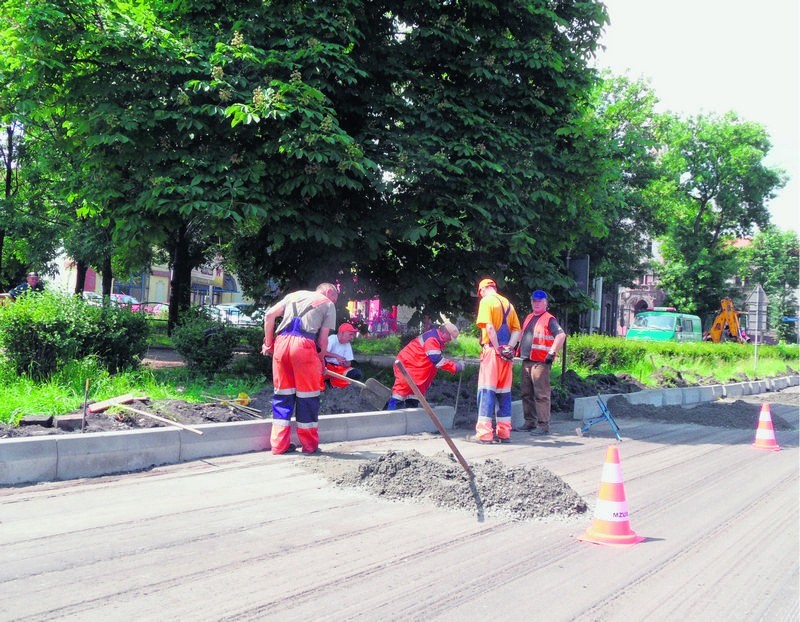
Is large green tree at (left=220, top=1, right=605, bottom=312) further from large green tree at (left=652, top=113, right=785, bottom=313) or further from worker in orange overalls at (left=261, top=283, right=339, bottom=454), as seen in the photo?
large green tree at (left=652, top=113, right=785, bottom=313)

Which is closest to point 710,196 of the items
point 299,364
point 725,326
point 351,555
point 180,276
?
point 725,326

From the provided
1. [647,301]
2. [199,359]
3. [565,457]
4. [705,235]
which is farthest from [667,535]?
[647,301]

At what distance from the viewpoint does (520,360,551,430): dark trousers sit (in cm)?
1070

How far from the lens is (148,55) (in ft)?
32.2

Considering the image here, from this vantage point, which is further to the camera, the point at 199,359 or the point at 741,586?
the point at 199,359

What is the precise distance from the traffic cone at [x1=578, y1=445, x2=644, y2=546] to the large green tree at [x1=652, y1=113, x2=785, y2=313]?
49869 mm

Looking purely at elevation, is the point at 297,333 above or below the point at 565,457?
above

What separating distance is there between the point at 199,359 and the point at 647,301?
70.3 meters

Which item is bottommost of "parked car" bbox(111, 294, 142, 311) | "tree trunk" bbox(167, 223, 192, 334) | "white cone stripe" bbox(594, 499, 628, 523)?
"white cone stripe" bbox(594, 499, 628, 523)

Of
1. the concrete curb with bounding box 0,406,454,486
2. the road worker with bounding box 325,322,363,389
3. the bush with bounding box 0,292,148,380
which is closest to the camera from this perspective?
the concrete curb with bounding box 0,406,454,486

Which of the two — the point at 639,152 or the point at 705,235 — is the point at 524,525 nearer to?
the point at 639,152

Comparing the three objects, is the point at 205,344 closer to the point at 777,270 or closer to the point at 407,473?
the point at 407,473

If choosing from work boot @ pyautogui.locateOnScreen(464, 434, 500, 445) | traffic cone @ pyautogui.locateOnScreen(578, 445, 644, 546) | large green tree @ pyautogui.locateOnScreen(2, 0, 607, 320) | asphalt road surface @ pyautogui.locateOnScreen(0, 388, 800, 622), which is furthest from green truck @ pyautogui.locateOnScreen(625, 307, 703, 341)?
traffic cone @ pyautogui.locateOnScreen(578, 445, 644, 546)

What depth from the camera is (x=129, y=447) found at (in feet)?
22.5
